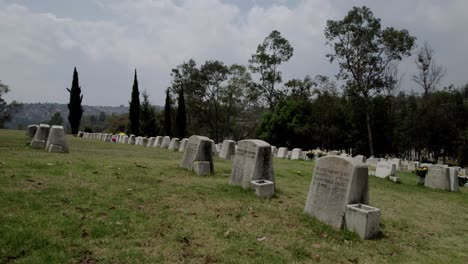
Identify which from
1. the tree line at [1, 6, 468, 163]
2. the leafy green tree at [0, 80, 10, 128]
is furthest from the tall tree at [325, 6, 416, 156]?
the leafy green tree at [0, 80, 10, 128]

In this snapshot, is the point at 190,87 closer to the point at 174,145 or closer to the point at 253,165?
the point at 174,145

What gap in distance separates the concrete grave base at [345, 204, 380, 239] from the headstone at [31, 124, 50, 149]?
12146 millimetres

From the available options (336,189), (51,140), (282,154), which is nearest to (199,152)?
(336,189)

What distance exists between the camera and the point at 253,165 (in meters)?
9.09

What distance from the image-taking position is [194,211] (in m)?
6.82

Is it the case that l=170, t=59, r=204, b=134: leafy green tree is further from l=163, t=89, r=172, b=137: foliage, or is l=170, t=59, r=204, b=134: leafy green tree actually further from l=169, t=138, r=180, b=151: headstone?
l=169, t=138, r=180, b=151: headstone

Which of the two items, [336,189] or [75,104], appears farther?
[75,104]

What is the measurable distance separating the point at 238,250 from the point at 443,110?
169ft

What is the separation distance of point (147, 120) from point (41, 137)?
36.0 metres

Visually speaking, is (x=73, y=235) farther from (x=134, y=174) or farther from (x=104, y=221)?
(x=134, y=174)

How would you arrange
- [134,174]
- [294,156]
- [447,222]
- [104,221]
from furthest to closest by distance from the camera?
[294,156] < [134,174] < [447,222] < [104,221]

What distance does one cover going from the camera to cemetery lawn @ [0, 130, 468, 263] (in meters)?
4.80

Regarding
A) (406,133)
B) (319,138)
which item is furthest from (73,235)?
(406,133)

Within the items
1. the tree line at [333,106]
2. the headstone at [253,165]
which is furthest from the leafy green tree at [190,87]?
the headstone at [253,165]
